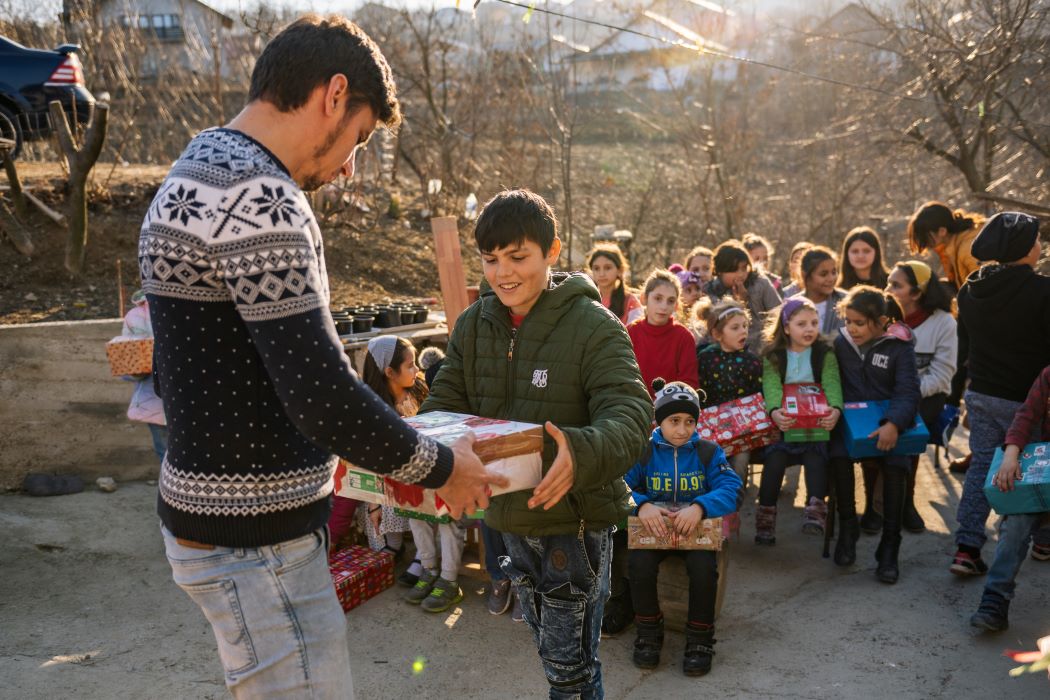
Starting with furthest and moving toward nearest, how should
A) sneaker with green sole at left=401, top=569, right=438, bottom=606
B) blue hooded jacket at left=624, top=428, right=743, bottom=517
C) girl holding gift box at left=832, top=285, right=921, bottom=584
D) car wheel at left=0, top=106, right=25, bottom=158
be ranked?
car wheel at left=0, top=106, right=25, bottom=158
girl holding gift box at left=832, top=285, right=921, bottom=584
sneaker with green sole at left=401, top=569, right=438, bottom=606
blue hooded jacket at left=624, top=428, right=743, bottom=517

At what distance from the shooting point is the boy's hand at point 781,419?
5.40 meters

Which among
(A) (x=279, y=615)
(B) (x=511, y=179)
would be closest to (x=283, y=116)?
(A) (x=279, y=615)

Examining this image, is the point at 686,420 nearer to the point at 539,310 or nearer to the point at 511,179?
the point at 539,310

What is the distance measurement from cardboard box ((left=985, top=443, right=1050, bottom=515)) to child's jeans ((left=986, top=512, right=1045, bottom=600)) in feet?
0.32

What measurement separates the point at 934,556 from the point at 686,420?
86.6 inches

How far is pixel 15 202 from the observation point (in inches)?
352

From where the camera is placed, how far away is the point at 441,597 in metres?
4.86

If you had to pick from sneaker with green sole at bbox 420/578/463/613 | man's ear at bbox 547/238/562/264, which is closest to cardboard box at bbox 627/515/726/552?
sneaker with green sole at bbox 420/578/463/613

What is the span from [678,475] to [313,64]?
305cm

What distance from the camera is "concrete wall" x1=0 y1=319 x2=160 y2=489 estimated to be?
6.44m

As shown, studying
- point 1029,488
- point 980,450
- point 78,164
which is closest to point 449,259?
point 980,450

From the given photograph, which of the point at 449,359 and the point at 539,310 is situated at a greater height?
the point at 539,310

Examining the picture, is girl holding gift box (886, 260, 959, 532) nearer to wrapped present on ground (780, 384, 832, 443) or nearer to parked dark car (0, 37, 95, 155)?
wrapped present on ground (780, 384, 832, 443)

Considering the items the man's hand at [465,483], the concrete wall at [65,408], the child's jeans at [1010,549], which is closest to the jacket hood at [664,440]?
the child's jeans at [1010,549]
